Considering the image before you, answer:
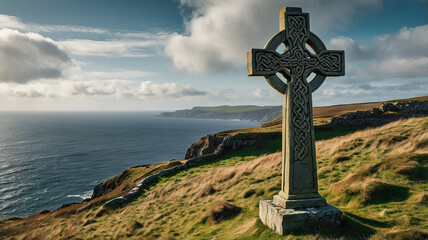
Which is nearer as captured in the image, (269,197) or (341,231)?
(341,231)

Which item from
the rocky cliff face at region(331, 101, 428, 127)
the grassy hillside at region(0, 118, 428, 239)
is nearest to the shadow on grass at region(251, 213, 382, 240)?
the grassy hillside at region(0, 118, 428, 239)

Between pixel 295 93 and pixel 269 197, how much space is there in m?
4.94

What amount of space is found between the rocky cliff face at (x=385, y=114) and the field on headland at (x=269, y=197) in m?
11.4

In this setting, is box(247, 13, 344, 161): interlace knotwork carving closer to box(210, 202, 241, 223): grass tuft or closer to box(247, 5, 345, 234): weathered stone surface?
box(247, 5, 345, 234): weathered stone surface

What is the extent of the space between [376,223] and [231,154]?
2034cm

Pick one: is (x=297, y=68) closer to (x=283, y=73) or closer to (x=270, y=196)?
(x=283, y=73)

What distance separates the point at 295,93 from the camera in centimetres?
652

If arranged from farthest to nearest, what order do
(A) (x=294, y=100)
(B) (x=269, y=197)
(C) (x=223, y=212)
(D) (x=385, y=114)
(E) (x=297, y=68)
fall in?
(D) (x=385, y=114), (B) (x=269, y=197), (C) (x=223, y=212), (E) (x=297, y=68), (A) (x=294, y=100)

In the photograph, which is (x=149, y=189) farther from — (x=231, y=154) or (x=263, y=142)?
(x=263, y=142)

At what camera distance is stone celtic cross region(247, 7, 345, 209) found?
6.41 m

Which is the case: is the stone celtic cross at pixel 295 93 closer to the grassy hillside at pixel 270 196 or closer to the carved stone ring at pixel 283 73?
the carved stone ring at pixel 283 73

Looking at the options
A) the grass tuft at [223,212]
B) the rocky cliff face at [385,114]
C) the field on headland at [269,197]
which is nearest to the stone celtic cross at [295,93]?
the field on headland at [269,197]

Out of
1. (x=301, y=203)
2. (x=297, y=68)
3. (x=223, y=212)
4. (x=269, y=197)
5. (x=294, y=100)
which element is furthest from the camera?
(x=269, y=197)

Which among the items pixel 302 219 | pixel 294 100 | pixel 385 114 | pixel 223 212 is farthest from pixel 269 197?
pixel 385 114
